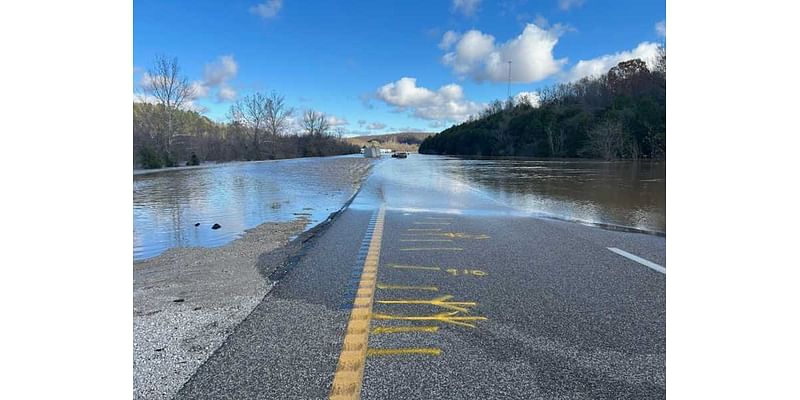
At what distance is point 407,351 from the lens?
2.73 metres

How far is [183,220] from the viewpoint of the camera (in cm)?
987

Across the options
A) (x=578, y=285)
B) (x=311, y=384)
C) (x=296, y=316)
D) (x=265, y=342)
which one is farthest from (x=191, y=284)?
(x=578, y=285)

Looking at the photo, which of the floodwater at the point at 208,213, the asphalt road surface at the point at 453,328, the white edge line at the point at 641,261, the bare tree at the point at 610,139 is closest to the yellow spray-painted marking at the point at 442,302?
the asphalt road surface at the point at 453,328

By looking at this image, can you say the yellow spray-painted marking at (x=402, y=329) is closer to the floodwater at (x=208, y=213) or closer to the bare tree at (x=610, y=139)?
the floodwater at (x=208, y=213)

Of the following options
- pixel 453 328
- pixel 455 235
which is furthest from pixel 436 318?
pixel 455 235

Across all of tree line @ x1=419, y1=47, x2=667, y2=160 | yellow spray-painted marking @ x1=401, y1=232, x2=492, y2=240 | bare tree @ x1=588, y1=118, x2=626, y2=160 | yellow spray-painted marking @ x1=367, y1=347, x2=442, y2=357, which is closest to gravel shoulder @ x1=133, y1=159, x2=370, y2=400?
yellow spray-painted marking @ x1=367, y1=347, x2=442, y2=357

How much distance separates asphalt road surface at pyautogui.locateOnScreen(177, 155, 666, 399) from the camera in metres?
2.34

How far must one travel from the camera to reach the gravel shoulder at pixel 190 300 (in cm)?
257

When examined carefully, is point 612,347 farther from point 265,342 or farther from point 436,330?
point 265,342

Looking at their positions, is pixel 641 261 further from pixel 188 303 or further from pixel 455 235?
pixel 188 303

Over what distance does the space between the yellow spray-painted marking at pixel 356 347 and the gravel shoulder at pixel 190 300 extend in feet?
2.78

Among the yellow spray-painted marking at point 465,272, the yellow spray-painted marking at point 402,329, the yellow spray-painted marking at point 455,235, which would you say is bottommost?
the yellow spray-painted marking at point 402,329

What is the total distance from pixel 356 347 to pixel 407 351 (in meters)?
0.33

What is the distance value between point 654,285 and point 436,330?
247 centimetres
